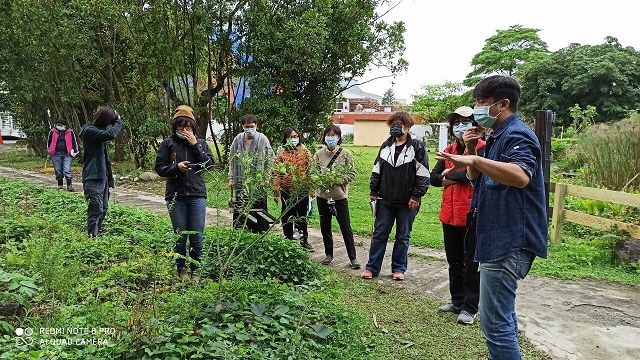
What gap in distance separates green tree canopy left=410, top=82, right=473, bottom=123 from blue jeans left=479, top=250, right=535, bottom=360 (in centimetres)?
4184

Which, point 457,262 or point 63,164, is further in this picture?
point 63,164

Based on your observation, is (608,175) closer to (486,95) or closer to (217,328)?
(486,95)

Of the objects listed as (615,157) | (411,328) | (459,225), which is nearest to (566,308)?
(459,225)

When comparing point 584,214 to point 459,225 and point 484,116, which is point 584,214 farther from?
point 484,116

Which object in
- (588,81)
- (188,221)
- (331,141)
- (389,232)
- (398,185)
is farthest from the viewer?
(588,81)

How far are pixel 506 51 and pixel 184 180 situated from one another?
42.3 m

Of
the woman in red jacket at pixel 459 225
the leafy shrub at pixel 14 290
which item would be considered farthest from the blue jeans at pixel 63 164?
the woman in red jacket at pixel 459 225

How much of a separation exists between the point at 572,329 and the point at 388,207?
204 centimetres

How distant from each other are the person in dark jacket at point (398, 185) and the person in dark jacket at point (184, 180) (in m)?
1.83

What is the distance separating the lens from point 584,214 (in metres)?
7.09

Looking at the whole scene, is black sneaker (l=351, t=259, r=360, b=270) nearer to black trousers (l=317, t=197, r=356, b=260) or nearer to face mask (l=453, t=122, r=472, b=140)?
black trousers (l=317, t=197, r=356, b=260)

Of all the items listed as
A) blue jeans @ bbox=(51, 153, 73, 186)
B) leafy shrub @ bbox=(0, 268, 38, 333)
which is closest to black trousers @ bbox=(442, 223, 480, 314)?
leafy shrub @ bbox=(0, 268, 38, 333)

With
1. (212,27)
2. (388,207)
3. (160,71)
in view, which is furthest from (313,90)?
(388,207)

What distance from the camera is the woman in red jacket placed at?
4211 millimetres
